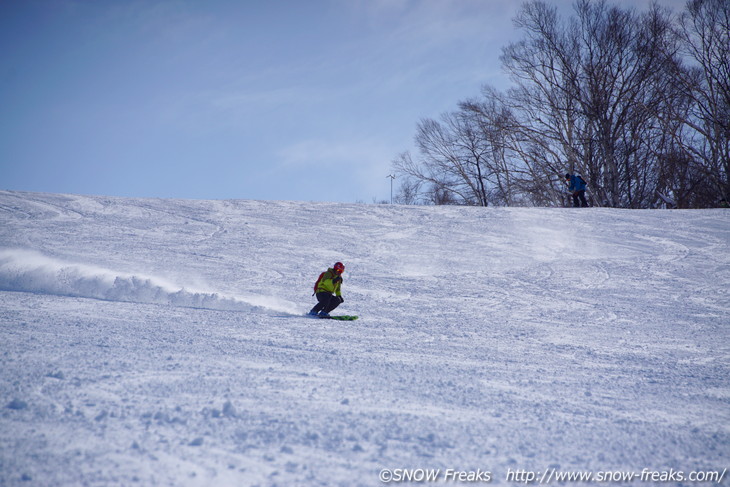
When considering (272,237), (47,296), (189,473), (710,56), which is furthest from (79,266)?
(710,56)

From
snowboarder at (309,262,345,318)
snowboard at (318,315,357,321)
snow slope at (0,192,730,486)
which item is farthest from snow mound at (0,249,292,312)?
snowboard at (318,315,357,321)

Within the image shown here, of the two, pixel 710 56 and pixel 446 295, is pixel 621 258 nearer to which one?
Answer: pixel 446 295

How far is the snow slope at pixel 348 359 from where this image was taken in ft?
8.66

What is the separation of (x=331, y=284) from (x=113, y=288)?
3.53m

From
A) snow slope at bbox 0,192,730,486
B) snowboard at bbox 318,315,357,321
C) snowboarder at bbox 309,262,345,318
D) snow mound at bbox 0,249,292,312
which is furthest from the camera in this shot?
snow mound at bbox 0,249,292,312

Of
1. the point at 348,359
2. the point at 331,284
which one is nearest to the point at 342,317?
the point at 331,284

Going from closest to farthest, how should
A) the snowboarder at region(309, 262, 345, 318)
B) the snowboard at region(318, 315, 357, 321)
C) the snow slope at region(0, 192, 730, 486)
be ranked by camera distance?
the snow slope at region(0, 192, 730, 486) → the snowboard at region(318, 315, 357, 321) → the snowboarder at region(309, 262, 345, 318)

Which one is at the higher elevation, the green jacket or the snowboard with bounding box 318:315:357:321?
the green jacket

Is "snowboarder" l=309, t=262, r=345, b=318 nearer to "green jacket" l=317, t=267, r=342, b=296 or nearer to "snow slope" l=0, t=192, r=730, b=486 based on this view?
"green jacket" l=317, t=267, r=342, b=296

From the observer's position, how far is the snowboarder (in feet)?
22.9

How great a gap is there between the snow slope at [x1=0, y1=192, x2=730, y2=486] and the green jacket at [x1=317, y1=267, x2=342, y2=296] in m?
0.54

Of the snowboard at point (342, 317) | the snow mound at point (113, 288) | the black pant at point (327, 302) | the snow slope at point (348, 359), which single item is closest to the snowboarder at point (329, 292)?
the black pant at point (327, 302)

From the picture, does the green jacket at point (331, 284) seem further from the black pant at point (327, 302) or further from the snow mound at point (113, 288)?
the snow mound at point (113, 288)

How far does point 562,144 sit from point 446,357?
92.3 ft
